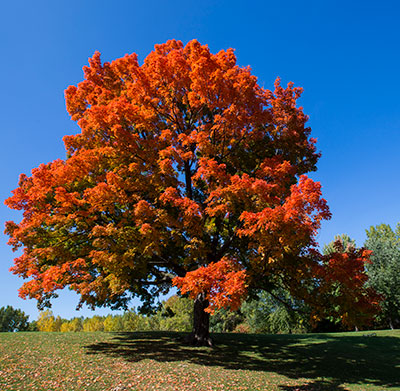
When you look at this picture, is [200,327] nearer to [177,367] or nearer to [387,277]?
[177,367]

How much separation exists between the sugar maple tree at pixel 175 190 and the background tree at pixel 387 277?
94.9 ft

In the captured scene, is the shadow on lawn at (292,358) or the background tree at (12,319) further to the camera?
the background tree at (12,319)

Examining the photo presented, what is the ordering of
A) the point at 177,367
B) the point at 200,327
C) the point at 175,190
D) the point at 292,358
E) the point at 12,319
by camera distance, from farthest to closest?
the point at 12,319 < the point at 200,327 < the point at 292,358 < the point at 175,190 < the point at 177,367

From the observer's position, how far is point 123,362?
1000cm

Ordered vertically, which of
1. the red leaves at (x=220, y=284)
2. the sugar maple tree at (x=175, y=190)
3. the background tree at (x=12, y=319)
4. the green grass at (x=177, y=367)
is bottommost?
the background tree at (x=12, y=319)

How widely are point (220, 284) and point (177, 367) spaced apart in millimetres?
3665

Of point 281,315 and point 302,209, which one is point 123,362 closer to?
point 302,209

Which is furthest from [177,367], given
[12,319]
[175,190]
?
[12,319]

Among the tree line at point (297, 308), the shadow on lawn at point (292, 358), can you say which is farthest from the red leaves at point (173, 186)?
the tree line at point (297, 308)

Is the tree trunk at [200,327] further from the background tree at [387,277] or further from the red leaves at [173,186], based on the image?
the background tree at [387,277]

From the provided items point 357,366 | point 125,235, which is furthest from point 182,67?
point 357,366

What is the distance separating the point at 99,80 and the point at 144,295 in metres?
12.9

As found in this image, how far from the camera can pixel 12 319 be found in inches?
3007

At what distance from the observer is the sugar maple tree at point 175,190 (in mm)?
9875
